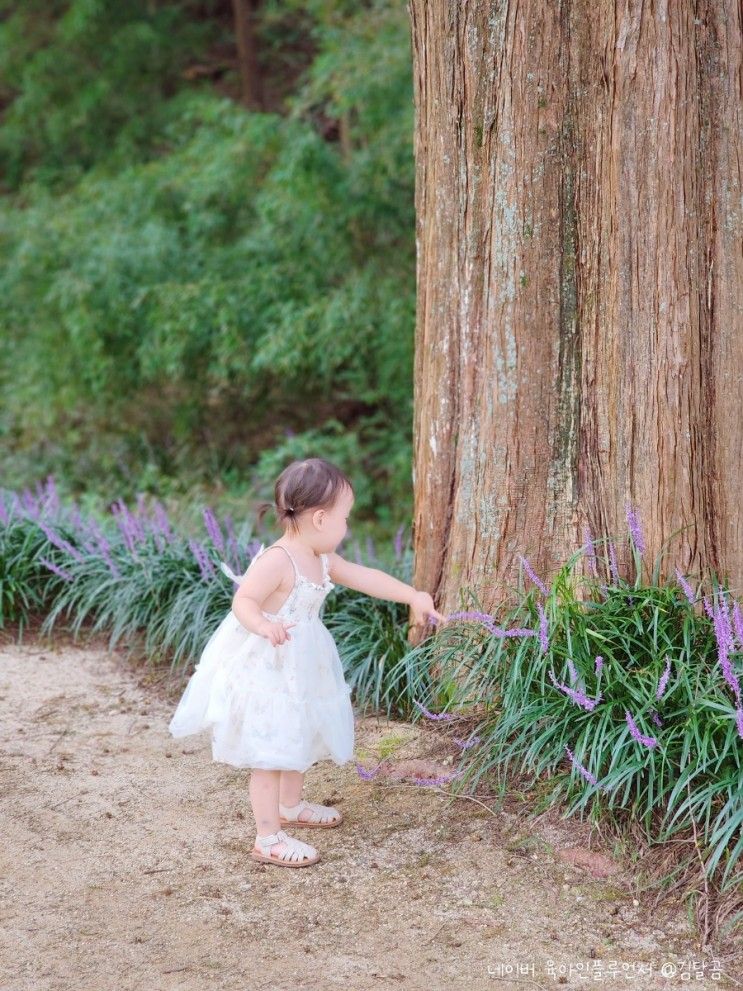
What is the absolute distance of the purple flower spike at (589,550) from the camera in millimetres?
4199

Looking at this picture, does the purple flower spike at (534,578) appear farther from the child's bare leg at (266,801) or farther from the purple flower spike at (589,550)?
the child's bare leg at (266,801)

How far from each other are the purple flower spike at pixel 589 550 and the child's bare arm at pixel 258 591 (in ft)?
3.82

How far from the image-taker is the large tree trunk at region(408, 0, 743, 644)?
13.3ft

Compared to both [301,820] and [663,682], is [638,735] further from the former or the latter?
[301,820]

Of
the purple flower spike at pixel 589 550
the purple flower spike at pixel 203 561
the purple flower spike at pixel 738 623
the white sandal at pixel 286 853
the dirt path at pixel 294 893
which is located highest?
the purple flower spike at pixel 589 550

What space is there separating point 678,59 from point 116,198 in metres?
7.60

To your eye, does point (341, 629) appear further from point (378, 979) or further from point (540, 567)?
point (378, 979)

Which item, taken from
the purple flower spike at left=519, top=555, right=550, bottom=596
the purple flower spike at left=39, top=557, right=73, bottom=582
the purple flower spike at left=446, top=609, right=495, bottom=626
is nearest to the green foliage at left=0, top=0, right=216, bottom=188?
the purple flower spike at left=39, top=557, right=73, bottom=582

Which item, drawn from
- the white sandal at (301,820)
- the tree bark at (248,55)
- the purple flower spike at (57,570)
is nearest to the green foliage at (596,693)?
the white sandal at (301,820)

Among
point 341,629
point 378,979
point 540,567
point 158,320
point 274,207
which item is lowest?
point 378,979

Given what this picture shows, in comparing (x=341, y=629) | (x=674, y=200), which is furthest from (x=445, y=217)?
(x=341, y=629)

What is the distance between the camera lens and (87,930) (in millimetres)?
3457

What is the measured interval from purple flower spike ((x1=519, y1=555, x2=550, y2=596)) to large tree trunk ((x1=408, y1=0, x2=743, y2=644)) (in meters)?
0.07

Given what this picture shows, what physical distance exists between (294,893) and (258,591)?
0.96 meters
